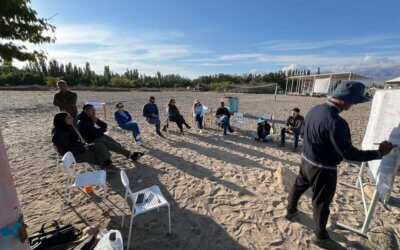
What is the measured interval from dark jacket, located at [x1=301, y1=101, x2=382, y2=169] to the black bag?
2.93 metres

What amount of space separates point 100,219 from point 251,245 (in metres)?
2.07

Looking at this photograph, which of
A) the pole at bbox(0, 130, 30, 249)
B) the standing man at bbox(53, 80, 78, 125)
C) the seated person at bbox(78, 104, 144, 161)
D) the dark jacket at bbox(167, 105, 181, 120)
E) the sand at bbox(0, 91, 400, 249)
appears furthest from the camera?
the dark jacket at bbox(167, 105, 181, 120)

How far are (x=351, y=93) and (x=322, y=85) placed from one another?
37283 millimetres

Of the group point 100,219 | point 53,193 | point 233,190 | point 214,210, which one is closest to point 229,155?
point 233,190

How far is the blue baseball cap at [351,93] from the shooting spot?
215 cm

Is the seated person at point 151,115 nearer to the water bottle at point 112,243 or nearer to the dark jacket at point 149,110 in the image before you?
the dark jacket at point 149,110

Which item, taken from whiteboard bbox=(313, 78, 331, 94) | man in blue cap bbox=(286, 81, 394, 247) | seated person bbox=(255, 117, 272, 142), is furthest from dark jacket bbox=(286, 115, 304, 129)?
whiteboard bbox=(313, 78, 331, 94)

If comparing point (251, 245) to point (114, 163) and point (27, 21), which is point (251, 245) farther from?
point (27, 21)

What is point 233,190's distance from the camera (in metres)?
3.76

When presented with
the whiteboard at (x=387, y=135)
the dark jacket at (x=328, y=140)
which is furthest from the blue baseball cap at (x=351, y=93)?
the whiteboard at (x=387, y=135)

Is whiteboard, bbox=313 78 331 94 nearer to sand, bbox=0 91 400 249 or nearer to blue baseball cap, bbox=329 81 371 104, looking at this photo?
sand, bbox=0 91 400 249

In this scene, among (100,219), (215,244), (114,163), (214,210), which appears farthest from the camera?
(114,163)

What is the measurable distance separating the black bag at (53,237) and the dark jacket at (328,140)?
2929 mm

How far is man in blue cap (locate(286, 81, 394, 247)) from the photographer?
80.2 inches
